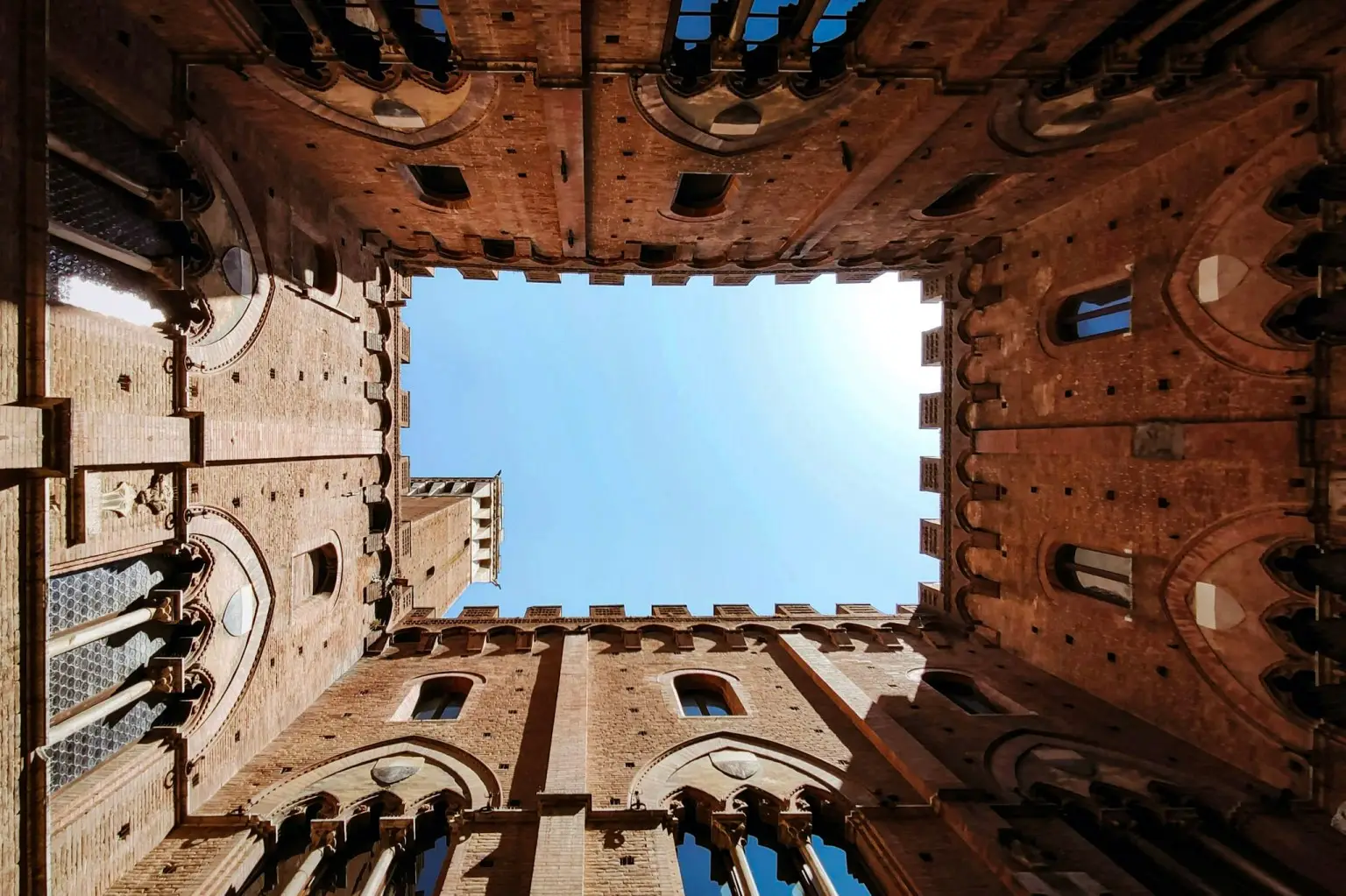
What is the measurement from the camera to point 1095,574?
13.0 m

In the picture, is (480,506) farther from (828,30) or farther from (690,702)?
(828,30)

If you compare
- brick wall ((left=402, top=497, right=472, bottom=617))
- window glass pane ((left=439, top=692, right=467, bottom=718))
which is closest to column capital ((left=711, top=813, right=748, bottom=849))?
window glass pane ((left=439, top=692, right=467, bottom=718))

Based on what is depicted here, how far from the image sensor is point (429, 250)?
53.9 ft

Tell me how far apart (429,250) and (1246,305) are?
17766 millimetres

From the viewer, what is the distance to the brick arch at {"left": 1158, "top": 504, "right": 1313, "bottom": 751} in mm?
9562

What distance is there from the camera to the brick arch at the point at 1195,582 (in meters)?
9.56

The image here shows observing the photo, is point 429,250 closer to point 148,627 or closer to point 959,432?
point 148,627

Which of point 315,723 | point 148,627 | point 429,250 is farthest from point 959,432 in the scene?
point 148,627

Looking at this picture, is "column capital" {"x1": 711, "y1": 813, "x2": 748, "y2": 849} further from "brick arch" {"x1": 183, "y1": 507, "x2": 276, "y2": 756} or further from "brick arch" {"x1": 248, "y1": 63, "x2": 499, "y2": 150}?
"brick arch" {"x1": 248, "y1": 63, "x2": 499, "y2": 150}

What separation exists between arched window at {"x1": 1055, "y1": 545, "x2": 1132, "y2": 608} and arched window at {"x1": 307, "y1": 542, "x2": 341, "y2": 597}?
657 inches

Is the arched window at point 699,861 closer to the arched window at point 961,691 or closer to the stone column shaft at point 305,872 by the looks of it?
the stone column shaft at point 305,872

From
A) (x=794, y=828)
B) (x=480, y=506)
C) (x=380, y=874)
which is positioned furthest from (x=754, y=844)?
(x=480, y=506)

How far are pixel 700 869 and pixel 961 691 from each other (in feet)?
27.8

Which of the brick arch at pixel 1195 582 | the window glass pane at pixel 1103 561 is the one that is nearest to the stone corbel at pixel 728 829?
the brick arch at pixel 1195 582
